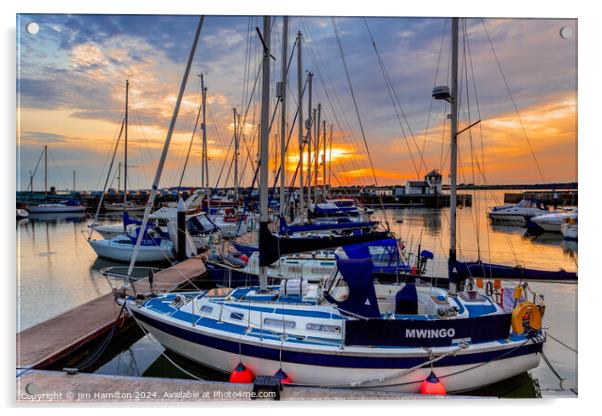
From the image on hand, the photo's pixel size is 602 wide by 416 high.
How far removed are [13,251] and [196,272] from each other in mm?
8243

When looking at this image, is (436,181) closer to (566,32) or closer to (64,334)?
(566,32)

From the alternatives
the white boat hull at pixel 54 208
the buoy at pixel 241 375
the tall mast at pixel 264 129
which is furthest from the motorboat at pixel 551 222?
the white boat hull at pixel 54 208

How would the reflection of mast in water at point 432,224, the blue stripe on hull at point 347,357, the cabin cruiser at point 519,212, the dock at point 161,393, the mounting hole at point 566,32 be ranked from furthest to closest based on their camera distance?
the cabin cruiser at point 519,212 → the reflection of mast in water at point 432,224 → the blue stripe on hull at point 347,357 → the mounting hole at point 566,32 → the dock at point 161,393

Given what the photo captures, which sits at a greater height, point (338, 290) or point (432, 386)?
point (338, 290)

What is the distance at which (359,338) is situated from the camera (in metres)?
4.95

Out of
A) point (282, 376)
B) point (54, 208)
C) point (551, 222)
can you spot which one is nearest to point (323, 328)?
point (282, 376)

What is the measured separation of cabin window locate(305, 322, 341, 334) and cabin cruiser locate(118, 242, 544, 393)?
0.01m

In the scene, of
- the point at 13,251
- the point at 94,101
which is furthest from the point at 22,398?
the point at 94,101

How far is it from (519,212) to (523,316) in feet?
108

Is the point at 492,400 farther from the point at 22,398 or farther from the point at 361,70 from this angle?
the point at 361,70

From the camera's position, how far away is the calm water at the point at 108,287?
6.11 meters

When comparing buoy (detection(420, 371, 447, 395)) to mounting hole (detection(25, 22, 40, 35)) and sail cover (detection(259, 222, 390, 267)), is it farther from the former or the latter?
mounting hole (detection(25, 22, 40, 35))

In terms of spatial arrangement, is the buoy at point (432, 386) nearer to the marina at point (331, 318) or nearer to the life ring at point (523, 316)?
the marina at point (331, 318)

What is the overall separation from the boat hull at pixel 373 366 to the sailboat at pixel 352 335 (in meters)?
0.01
